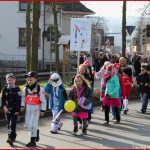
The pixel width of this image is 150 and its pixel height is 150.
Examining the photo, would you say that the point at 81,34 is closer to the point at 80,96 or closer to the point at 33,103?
the point at 80,96

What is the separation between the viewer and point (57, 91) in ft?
39.4

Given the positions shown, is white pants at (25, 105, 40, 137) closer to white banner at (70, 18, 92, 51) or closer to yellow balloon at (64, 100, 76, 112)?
yellow balloon at (64, 100, 76, 112)

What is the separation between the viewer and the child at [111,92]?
1348 cm

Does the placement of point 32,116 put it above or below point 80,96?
below

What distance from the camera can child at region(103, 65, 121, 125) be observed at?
13.5m

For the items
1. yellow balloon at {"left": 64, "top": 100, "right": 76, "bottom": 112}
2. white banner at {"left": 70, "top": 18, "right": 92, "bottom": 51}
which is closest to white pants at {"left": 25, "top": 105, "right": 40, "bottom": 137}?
yellow balloon at {"left": 64, "top": 100, "right": 76, "bottom": 112}

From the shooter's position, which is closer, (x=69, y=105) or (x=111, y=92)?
(x=69, y=105)

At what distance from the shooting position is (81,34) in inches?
655

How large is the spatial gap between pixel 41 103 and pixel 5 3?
A: 3787 cm

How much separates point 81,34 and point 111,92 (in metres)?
3.69

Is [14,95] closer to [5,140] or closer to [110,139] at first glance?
[5,140]

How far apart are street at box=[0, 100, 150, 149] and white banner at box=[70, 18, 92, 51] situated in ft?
9.42

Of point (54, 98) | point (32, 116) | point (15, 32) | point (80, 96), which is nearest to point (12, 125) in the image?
point (32, 116)

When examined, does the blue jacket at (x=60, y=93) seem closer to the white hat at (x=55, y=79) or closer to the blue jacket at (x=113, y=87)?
the white hat at (x=55, y=79)
